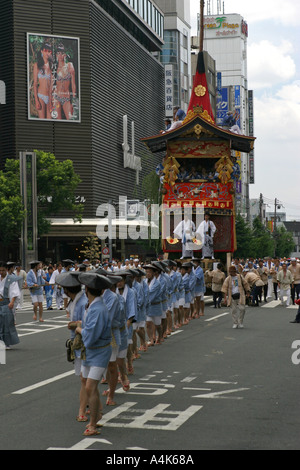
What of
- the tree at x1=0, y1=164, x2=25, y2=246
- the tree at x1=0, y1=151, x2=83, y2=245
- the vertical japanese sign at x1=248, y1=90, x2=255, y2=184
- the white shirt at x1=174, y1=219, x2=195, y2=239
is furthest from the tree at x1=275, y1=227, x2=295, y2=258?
the white shirt at x1=174, y1=219, x2=195, y2=239

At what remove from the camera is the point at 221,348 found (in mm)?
14281

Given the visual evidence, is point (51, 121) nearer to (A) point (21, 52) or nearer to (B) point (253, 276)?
(A) point (21, 52)

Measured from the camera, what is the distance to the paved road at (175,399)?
7.38 metres

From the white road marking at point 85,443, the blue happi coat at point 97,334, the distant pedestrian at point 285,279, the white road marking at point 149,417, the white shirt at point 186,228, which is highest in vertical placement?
the white shirt at point 186,228

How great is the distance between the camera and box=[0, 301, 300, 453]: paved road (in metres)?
7.38

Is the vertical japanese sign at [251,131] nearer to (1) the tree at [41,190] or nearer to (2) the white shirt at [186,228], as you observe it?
(1) the tree at [41,190]

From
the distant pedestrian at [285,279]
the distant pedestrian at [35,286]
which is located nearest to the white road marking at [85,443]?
the distant pedestrian at [35,286]

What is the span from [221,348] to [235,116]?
51.3 ft

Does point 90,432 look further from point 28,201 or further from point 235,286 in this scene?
point 28,201

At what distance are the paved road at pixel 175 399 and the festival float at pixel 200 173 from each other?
10816 millimetres

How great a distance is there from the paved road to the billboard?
48201 mm

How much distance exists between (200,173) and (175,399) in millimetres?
18348

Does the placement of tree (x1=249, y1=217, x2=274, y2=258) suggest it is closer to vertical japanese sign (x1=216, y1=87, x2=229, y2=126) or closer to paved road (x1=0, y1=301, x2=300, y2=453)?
vertical japanese sign (x1=216, y1=87, x2=229, y2=126)
